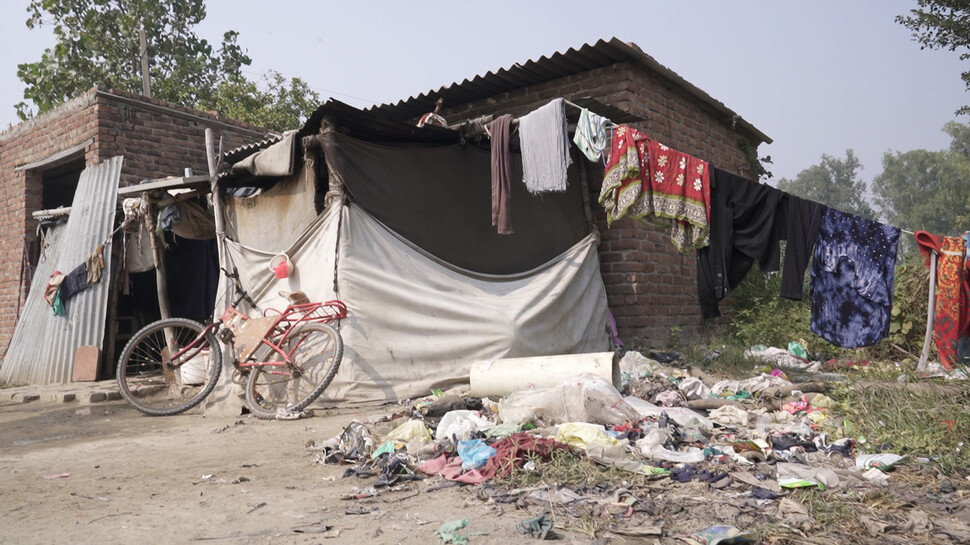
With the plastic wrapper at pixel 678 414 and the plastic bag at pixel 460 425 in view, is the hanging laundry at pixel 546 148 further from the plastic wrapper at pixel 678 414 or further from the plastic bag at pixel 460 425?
the plastic bag at pixel 460 425

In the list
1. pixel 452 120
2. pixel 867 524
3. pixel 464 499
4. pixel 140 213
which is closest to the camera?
pixel 867 524

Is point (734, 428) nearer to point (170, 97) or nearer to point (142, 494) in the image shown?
point (142, 494)

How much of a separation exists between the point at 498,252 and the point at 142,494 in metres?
4.30

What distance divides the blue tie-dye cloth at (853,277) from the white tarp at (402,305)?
2.50 m

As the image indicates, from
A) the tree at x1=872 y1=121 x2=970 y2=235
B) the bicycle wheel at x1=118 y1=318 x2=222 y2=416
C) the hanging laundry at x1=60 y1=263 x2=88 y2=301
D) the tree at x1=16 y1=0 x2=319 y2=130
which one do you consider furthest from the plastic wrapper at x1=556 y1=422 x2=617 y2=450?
the tree at x1=872 y1=121 x2=970 y2=235

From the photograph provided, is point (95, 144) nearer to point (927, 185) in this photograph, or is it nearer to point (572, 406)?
point (572, 406)

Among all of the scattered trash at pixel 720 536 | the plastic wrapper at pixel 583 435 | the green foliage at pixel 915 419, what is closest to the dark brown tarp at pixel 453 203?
the plastic wrapper at pixel 583 435

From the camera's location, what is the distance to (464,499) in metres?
3.00

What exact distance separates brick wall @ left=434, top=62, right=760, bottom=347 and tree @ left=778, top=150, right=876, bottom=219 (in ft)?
223

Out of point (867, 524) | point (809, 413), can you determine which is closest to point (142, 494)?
point (867, 524)

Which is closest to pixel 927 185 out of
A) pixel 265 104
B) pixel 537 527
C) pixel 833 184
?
pixel 833 184

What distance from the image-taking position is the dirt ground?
8.34 ft

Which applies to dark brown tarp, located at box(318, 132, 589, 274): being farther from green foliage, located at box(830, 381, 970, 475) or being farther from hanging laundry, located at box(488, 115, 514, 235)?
green foliage, located at box(830, 381, 970, 475)

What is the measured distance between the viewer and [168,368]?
20.5ft
